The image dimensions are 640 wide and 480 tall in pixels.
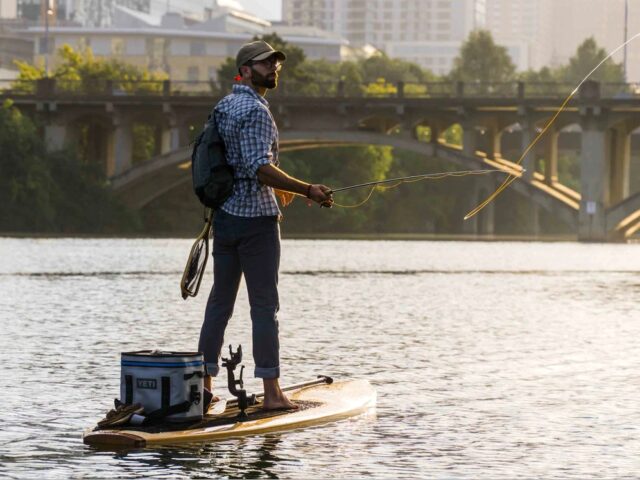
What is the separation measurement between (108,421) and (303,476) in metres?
1.61

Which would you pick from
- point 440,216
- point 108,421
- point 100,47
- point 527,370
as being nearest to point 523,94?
point 440,216

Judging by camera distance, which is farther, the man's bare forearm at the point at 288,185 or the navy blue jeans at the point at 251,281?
the navy blue jeans at the point at 251,281

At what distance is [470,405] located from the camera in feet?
42.1

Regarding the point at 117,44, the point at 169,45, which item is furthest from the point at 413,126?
the point at 169,45

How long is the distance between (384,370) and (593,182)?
66.8m

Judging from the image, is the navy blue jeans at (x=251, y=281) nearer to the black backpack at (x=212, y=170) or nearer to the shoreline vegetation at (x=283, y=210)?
the black backpack at (x=212, y=170)

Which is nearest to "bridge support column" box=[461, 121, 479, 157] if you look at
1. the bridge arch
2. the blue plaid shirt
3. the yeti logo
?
the bridge arch

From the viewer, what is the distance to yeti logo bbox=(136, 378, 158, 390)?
424 inches

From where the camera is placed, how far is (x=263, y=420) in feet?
36.9

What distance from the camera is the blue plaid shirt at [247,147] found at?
11375 mm

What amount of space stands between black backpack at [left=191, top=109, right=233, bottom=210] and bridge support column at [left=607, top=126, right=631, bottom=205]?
72.9m

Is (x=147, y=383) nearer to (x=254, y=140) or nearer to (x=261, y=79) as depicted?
(x=254, y=140)

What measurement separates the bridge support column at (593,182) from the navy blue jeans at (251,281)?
67635 mm

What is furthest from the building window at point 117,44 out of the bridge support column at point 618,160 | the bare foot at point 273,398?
the bare foot at point 273,398
